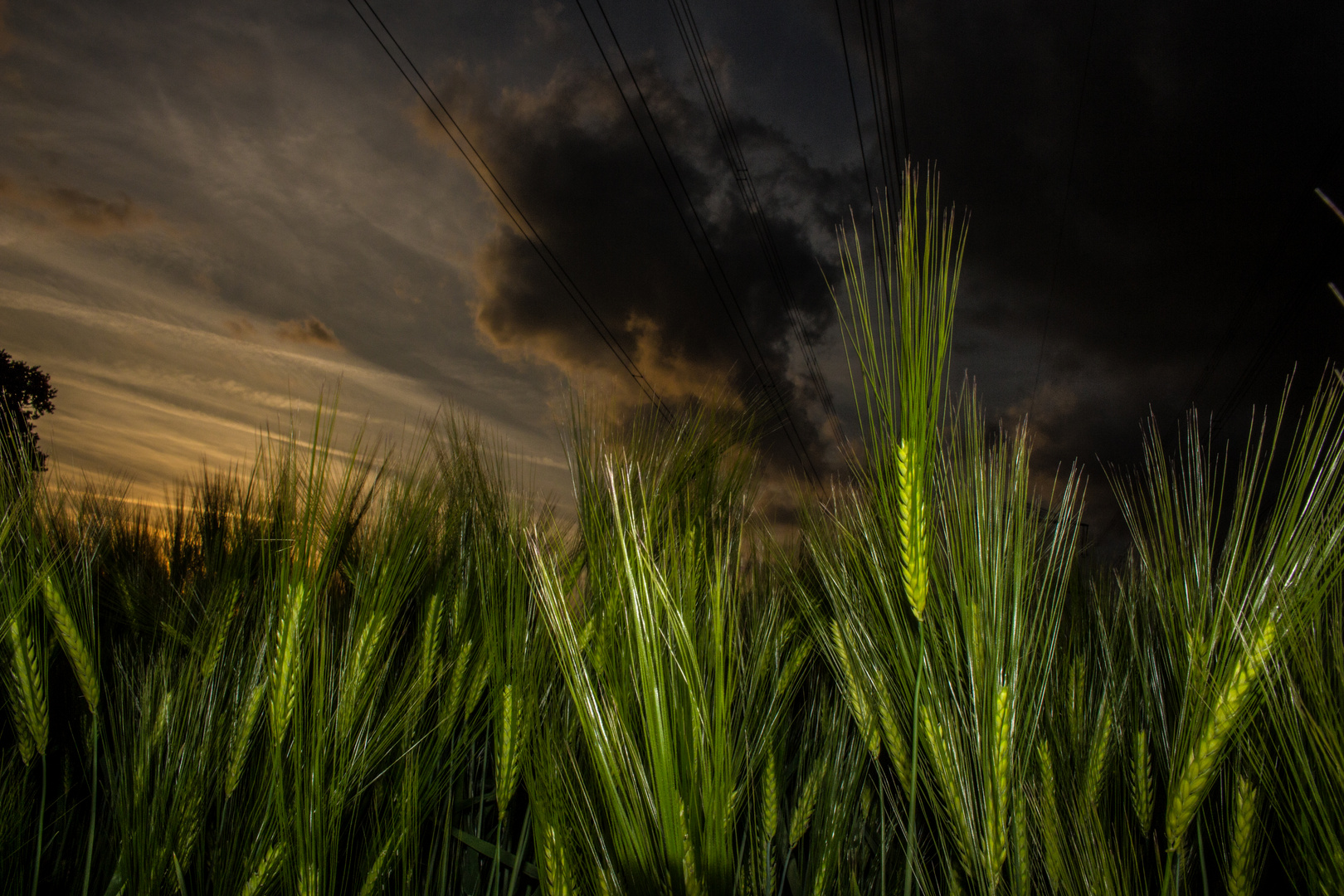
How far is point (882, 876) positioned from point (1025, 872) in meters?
0.35

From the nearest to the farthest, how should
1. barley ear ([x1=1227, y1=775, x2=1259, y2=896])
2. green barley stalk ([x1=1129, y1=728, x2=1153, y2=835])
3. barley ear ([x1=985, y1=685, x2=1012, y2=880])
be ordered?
1. barley ear ([x1=985, y1=685, x2=1012, y2=880])
2. barley ear ([x1=1227, y1=775, x2=1259, y2=896])
3. green barley stalk ([x1=1129, y1=728, x2=1153, y2=835])

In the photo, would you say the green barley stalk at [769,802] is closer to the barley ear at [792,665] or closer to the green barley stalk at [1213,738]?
the barley ear at [792,665]

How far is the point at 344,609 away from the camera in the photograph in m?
1.95

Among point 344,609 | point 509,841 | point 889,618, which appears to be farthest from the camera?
point 344,609

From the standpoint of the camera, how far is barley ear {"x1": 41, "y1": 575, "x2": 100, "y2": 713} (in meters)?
1.33

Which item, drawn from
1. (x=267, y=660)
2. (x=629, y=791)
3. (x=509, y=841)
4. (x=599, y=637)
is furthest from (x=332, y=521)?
(x=509, y=841)

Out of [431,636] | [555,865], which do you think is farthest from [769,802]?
[431,636]

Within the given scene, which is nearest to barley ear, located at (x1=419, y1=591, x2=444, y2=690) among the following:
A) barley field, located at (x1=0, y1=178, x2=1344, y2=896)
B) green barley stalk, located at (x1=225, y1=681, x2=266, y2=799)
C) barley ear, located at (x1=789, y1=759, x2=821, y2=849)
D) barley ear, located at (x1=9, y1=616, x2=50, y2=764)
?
barley field, located at (x1=0, y1=178, x2=1344, y2=896)

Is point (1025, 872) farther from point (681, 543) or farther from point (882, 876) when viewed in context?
point (681, 543)

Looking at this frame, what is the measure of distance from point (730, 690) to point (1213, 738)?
59 centimetres

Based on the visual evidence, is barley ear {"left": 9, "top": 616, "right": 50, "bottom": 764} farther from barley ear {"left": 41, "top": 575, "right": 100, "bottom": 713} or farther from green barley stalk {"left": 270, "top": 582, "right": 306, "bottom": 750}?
green barley stalk {"left": 270, "top": 582, "right": 306, "bottom": 750}

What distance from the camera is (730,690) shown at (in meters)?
0.94

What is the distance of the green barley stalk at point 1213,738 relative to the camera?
31.1 inches

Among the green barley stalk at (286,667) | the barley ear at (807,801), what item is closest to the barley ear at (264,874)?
the green barley stalk at (286,667)
